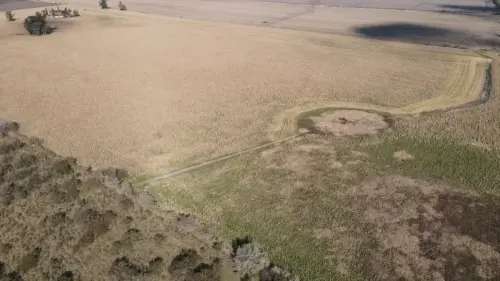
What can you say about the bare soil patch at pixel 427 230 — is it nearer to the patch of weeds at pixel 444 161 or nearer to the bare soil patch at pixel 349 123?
the patch of weeds at pixel 444 161

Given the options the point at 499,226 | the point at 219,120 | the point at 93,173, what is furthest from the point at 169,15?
the point at 499,226

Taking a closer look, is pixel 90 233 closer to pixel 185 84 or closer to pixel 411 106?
pixel 185 84

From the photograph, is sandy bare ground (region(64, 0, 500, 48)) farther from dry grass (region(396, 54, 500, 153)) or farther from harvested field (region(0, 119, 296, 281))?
harvested field (region(0, 119, 296, 281))

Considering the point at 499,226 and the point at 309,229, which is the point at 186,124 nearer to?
the point at 309,229

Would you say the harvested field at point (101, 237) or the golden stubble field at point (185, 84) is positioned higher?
the golden stubble field at point (185, 84)

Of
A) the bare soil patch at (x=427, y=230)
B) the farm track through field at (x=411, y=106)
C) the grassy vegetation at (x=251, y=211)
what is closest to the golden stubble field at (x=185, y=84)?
the farm track through field at (x=411, y=106)

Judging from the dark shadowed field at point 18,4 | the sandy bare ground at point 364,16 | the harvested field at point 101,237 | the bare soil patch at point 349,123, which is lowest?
the harvested field at point 101,237
